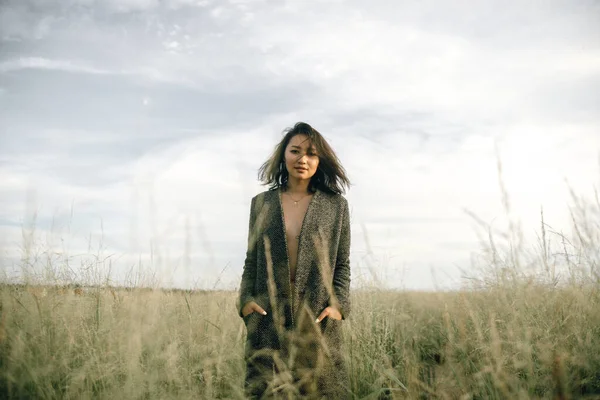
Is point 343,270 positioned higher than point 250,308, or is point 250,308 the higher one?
point 343,270

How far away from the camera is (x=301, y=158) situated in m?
2.54

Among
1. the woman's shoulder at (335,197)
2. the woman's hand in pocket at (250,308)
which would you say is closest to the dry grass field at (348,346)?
the woman's hand in pocket at (250,308)

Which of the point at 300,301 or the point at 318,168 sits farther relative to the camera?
the point at 318,168

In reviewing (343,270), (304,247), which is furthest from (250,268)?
(343,270)

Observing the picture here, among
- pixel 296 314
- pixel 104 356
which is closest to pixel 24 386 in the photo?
pixel 104 356

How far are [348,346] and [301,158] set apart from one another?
1866mm

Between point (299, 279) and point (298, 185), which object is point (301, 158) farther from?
point (299, 279)

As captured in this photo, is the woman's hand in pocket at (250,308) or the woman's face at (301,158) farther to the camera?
the woman's face at (301,158)

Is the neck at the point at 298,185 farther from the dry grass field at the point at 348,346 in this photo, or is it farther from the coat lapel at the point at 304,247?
the dry grass field at the point at 348,346

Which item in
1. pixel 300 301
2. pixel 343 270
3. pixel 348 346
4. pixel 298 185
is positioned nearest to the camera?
pixel 300 301

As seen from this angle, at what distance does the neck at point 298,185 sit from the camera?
2635mm

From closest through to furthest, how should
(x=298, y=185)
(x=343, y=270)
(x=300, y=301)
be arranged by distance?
(x=300, y=301) → (x=343, y=270) → (x=298, y=185)

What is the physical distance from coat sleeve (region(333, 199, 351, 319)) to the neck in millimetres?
257

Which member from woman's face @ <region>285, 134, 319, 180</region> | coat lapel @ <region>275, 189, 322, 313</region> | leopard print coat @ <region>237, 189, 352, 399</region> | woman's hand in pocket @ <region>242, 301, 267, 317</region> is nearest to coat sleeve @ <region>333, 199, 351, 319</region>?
leopard print coat @ <region>237, 189, 352, 399</region>
